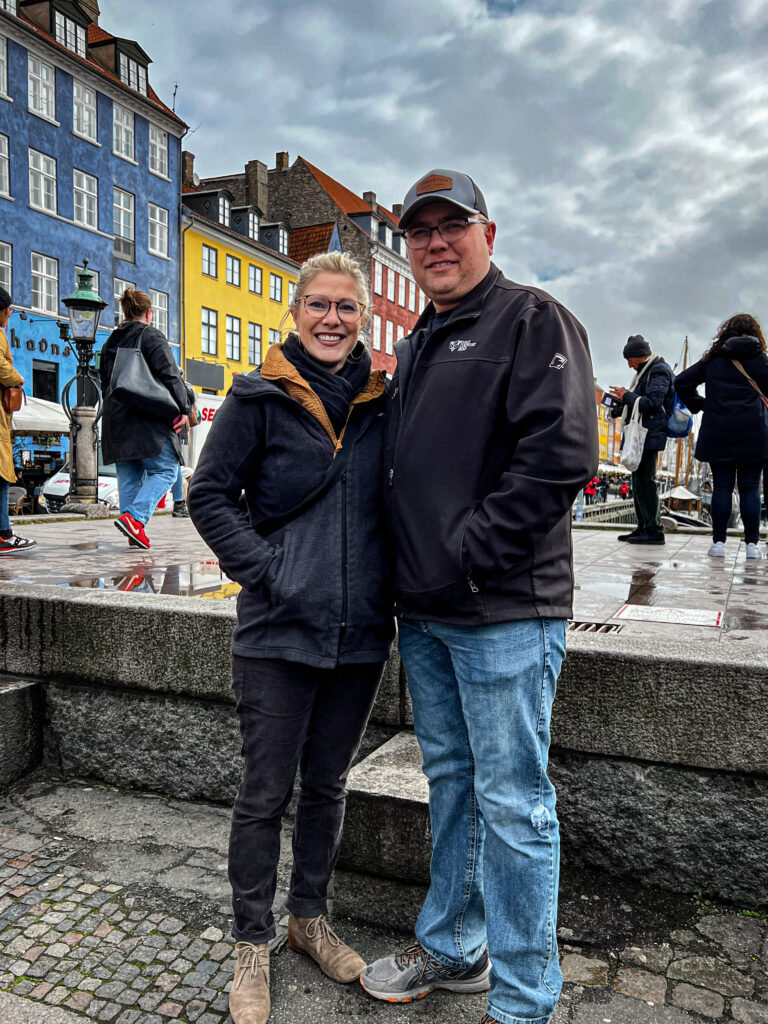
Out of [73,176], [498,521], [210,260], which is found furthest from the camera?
[210,260]

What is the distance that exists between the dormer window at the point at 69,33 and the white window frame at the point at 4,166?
445 cm

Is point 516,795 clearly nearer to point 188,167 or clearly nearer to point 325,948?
point 325,948

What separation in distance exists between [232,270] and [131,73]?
27.3ft

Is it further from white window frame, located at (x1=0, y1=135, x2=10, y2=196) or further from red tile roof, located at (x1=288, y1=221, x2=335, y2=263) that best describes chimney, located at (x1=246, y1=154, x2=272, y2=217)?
white window frame, located at (x1=0, y1=135, x2=10, y2=196)

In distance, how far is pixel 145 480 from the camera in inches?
263

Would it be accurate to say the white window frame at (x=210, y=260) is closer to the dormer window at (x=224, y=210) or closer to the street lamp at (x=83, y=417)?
the dormer window at (x=224, y=210)

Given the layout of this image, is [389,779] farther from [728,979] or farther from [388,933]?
[728,979]

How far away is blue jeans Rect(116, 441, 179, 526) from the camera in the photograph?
6.62m

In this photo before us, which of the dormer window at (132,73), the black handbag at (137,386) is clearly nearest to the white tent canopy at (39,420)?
the black handbag at (137,386)

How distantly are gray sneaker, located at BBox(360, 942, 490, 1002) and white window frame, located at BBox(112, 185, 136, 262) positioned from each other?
30780mm

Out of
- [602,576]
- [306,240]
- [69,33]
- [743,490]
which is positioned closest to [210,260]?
[69,33]

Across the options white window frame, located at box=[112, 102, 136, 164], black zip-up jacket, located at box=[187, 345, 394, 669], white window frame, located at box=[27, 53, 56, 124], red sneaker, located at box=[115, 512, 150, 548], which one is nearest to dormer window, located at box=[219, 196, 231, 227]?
white window frame, located at box=[112, 102, 136, 164]

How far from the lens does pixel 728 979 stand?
2.64 meters

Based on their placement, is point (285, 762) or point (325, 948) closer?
point (285, 762)
